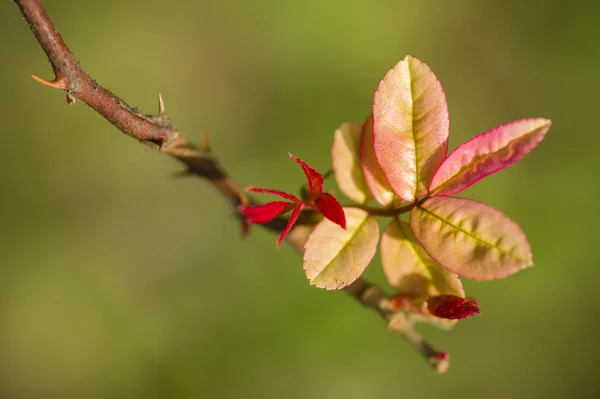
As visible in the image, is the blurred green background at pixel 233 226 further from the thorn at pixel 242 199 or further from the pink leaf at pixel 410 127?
the pink leaf at pixel 410 127

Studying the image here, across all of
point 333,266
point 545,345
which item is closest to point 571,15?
point 545,345

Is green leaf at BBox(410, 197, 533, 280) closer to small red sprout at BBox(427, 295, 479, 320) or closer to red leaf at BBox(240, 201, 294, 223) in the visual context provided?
small red sprout at BBox(427, 295, 479, 320)

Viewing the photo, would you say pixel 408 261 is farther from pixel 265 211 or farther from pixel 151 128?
pixel 151 128

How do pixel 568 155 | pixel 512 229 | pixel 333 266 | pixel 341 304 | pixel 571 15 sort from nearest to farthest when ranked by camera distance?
pixel 512 229 → pixel 333 266 → pixel 341 304 → pixel 568 155 → pixel 571 15

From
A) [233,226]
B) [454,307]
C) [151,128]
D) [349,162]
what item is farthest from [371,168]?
[233,226]

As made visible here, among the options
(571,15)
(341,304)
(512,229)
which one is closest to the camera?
(512,229)

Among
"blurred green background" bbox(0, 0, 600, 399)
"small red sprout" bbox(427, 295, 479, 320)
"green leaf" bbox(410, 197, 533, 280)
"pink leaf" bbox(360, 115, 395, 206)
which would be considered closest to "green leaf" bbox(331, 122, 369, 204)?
"pink leaf" bbox(360, 115, 395, 206)

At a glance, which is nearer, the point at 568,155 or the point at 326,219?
the point at 326,219

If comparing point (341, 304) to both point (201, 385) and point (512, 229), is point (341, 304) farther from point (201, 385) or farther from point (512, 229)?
point (512, 229)
